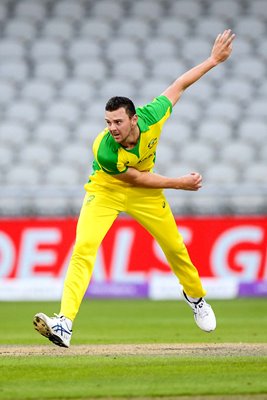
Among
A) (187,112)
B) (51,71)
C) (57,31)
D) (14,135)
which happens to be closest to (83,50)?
(57,31)

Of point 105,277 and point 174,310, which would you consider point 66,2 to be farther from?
point 174,310

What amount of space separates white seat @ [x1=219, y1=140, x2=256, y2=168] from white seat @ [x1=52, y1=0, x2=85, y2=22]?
449 cm

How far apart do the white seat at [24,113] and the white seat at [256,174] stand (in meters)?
3.53

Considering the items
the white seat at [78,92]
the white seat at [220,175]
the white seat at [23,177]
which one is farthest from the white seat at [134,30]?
the white seat at [23,177]

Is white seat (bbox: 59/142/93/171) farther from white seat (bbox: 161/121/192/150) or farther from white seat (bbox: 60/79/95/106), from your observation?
white seat (bbox: 60/79/95/106)

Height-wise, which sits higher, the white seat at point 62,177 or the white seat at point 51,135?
the white seat at point 51,135

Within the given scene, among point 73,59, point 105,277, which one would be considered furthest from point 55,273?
point 73,59

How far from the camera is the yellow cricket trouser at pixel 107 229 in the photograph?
686 centimetres

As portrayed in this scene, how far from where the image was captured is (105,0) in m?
18.8

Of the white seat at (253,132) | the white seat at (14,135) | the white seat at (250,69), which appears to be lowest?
the white seat at (14,135)

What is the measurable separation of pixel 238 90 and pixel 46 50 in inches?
134

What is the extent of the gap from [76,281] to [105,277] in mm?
6120

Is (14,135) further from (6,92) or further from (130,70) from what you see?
(130,70)

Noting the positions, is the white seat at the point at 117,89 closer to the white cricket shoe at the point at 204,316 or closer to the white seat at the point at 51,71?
the white seat at the point at 51,71
